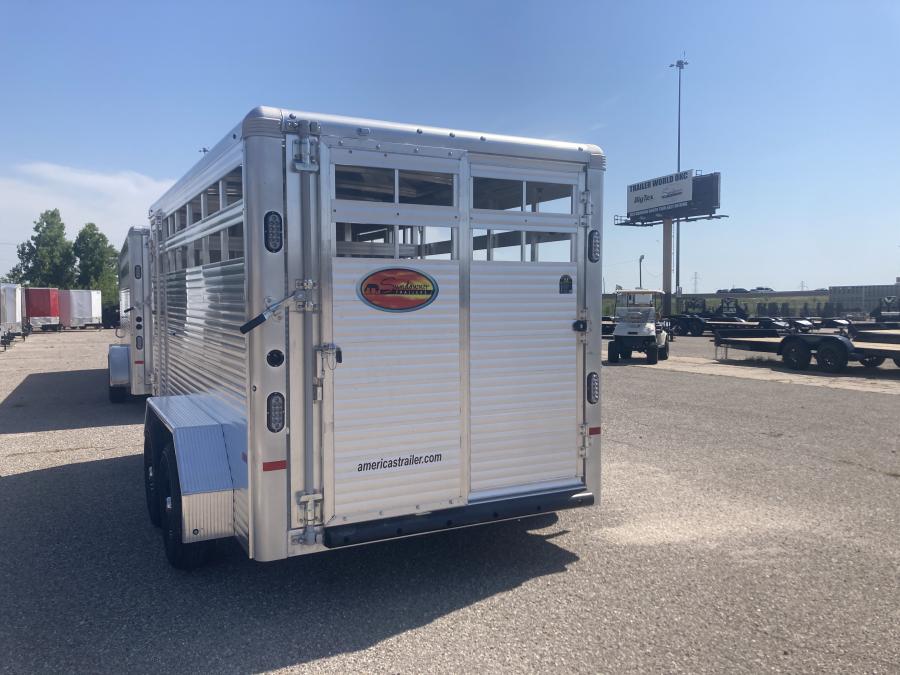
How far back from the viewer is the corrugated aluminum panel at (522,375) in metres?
4.47

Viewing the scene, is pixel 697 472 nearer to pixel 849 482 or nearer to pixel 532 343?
pixel 849 482

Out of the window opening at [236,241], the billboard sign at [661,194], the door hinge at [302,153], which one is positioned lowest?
the window opening at [236,241]

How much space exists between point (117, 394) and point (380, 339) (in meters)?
9.95

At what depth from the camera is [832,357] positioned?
1789 centimetres

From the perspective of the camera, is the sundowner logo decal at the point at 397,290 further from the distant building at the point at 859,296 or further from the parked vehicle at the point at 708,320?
the distant building at the point at 859,296

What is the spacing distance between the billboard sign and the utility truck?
39889 millimetres

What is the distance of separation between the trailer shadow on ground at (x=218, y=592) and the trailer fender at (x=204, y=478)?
46cm

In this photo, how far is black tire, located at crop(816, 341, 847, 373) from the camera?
1764cm

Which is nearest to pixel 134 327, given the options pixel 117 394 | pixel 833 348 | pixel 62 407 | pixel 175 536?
pixel 117 394

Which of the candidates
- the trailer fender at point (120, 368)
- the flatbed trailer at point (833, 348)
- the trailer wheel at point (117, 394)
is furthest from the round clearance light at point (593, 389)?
the flatbed trailer at point (833, 348)

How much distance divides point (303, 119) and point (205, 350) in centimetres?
210

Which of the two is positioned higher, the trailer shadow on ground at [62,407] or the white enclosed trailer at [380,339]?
the white enclosed trailer at [380,339]

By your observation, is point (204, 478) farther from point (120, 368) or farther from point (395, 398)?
point (120, 368)

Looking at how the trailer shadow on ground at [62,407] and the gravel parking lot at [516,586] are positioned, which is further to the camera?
the trailer shadow on ground at [62,407]
